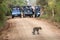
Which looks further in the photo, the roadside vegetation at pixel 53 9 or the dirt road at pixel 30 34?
the roadside vegetation at pixel 53 9

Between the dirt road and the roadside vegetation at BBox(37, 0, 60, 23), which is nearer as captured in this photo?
the dirt road

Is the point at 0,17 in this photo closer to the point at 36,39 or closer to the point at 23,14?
the point at 36,39

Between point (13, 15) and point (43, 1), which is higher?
point (43, 1)

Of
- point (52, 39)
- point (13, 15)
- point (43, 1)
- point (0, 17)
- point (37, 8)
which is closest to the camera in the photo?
point (52, 39)

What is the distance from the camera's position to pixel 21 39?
44.4 ft

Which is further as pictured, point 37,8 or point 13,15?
point 37,8

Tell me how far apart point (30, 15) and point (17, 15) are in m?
2.42

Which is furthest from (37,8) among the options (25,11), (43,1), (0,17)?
(0,17)

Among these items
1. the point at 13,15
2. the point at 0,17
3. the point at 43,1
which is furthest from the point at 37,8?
the point at 0,17

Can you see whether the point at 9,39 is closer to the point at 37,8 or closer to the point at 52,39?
the point at 52,39

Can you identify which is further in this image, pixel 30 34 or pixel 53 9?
pixel 53 9

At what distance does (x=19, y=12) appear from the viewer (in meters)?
41.2

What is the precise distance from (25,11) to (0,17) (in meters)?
21.9

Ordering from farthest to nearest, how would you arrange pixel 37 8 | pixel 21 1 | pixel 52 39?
1. pixel 21 1
2. pixel 37 8
3. pixel 52 39
